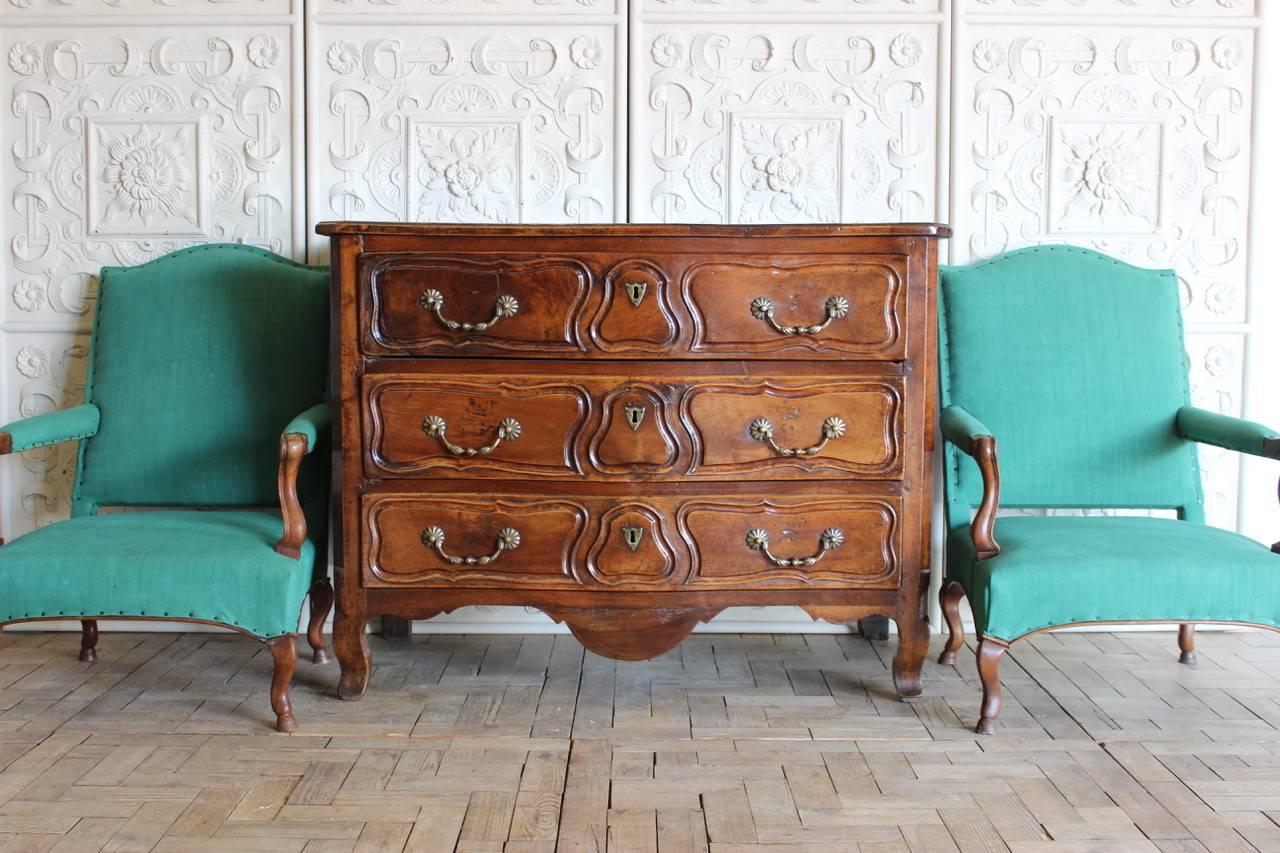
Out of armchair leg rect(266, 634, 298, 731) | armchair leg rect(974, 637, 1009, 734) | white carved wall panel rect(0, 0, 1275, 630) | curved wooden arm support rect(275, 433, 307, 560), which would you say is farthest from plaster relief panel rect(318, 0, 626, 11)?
armchair leg rect(974, 637, 1009, 734)

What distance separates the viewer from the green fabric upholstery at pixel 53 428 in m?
2.77

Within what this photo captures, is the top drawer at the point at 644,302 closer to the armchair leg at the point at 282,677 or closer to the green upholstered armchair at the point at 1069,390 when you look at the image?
the green upholstered armchair at the point at 1069,390

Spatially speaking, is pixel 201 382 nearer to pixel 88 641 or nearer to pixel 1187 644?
pixel 88 641

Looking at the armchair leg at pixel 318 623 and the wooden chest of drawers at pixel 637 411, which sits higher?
the wooden chest of drawers at pixel 637 411

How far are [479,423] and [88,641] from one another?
1.39 metres

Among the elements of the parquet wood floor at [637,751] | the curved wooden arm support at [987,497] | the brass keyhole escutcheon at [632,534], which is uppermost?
the curved wooden arm support at [987,497]

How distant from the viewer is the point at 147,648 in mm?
3238

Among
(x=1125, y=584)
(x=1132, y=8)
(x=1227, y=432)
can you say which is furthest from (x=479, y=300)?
(x=1132, y=8)

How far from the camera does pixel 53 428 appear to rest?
2898 mm

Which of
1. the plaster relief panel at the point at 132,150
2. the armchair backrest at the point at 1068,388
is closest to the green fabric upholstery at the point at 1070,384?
the armchair backrest at the point at 1068,388

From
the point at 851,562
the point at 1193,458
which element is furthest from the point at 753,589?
the point at 1193,458

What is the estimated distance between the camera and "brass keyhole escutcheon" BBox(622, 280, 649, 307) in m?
2.65

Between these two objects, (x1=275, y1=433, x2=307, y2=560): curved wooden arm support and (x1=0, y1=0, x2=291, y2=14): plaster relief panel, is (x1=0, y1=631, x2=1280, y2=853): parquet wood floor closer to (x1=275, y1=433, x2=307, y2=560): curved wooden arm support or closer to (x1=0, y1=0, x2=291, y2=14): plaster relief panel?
(x1=275, y1=433, x2=307, y2=560): curved wooden arm support

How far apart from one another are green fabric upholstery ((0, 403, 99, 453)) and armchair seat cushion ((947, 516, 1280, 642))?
241 centimetres
